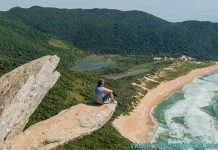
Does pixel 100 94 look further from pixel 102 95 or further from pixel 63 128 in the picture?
pixel 63 128

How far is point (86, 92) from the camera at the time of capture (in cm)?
7900

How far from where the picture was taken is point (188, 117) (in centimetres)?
7794

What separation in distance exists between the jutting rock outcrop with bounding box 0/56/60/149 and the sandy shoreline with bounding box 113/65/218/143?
38.9 meters

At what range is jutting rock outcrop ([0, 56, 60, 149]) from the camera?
67.6 ft

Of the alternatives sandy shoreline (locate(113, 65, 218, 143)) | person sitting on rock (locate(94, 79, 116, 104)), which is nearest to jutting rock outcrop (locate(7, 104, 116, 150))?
person sitting on rock (locate(94, 79, 116, 104))

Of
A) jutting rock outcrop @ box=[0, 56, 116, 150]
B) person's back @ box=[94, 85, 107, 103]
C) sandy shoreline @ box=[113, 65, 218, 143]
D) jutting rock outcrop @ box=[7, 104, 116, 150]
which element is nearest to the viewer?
jutting rock outcrop @ box=[0, 56, 116, 150]

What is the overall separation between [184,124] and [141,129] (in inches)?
356

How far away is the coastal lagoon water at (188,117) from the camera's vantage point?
207 ft

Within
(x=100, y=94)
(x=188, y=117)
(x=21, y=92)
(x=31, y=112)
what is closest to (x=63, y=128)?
(x=31, y=112)

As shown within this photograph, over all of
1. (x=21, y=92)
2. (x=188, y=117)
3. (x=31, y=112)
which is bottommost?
(x=188, y=117)

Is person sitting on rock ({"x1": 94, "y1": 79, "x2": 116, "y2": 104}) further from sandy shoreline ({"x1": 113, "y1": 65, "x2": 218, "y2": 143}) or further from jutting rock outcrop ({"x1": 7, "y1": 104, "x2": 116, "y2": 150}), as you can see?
sandy shoreline ({"x1": 113, "y1": 65, "x2": 218, "y2": 143})

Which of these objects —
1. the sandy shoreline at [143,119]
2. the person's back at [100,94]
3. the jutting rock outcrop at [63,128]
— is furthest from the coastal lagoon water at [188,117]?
the jutting rock outcrop at [63,128]

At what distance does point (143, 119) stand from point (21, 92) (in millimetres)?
54068

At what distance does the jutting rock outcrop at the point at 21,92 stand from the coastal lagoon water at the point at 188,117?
39743 millimetres
